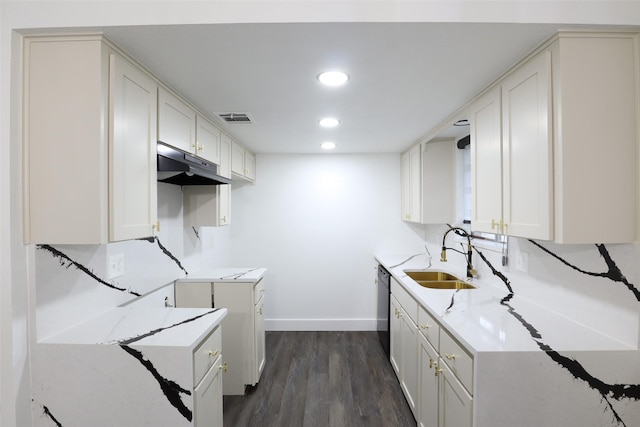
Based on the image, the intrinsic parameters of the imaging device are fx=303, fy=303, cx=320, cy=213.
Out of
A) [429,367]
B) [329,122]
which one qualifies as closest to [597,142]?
[429,367]

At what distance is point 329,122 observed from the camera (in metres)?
2.48

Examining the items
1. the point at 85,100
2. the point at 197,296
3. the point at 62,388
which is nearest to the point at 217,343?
the point at 62,388

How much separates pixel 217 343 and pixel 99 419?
0.57m

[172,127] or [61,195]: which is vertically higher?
[172,127]

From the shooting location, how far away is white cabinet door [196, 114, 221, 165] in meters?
2.19

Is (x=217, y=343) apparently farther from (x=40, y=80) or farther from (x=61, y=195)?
(x=40, y=80)

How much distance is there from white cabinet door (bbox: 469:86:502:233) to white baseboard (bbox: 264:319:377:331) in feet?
7.94

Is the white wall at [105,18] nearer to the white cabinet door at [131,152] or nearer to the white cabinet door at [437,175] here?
the white cabinet door at [131,152]

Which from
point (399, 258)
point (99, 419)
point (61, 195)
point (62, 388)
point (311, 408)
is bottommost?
point (311, 408)

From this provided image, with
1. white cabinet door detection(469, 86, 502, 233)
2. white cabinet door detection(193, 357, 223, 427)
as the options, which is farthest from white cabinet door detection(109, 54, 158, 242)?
white cabinet door detection(469, 86, 502, 233)

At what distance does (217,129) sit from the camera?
2562 mm

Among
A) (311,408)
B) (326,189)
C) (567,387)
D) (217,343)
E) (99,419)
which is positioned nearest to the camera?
(567,387)

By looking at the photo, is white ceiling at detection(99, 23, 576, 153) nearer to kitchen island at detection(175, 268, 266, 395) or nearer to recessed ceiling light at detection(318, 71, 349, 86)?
recessed ceiling light at detection(318, 71, 349, 86)

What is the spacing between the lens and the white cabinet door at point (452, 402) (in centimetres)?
136
